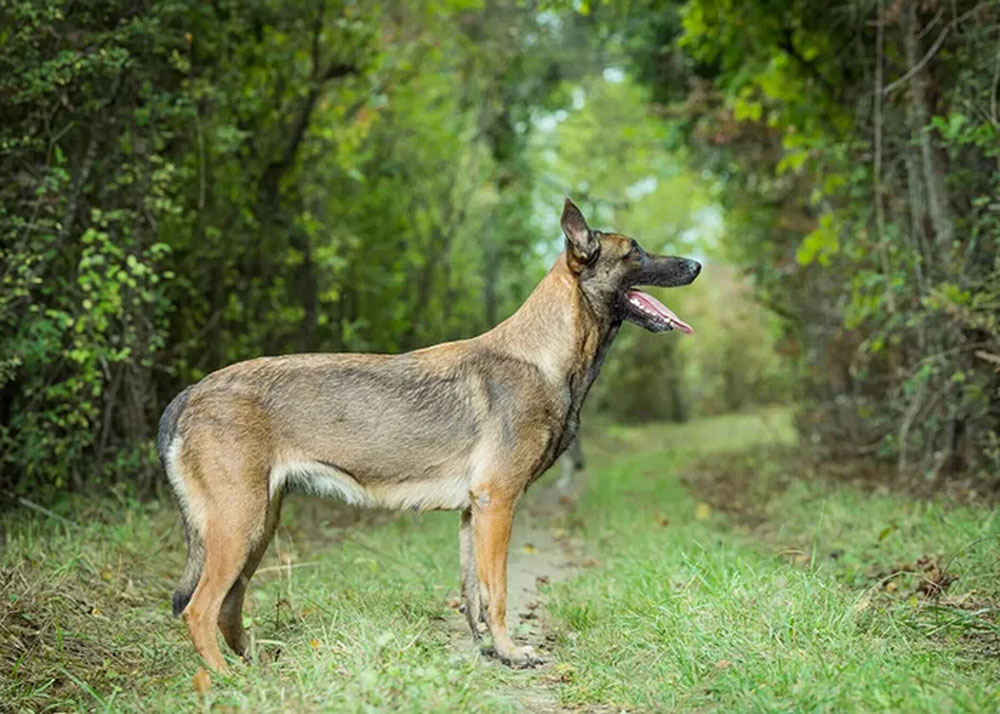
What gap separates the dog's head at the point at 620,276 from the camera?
252 inches

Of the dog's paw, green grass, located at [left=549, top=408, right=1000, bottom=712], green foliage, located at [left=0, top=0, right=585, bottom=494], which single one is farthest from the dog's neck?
green foliage, located at [left=0, top=0, right=585, bottom=494]

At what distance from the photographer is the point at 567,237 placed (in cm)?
629

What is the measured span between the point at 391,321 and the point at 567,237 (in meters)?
11.0

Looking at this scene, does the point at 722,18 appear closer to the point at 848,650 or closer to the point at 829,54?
the point at 829,54

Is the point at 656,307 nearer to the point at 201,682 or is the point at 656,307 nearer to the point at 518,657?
the point at 518,657

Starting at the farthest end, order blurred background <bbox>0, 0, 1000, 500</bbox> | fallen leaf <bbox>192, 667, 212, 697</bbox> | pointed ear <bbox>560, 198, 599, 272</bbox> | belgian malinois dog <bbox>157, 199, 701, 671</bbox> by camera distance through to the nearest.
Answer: blurred background <bbox>0, 0, 1000, 500</bbox>
pointed ear <bbox>560, 198, 599, 272</bbox>
belgian malinois dog <bbox>157, 199, 701, 671</bbox>
fallen leaf <bbox>192, 667, 212, 697</bbox>

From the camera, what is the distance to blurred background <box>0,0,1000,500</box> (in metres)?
8.93

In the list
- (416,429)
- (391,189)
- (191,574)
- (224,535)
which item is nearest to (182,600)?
(191,574)

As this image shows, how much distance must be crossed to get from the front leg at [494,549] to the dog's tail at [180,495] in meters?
1.48

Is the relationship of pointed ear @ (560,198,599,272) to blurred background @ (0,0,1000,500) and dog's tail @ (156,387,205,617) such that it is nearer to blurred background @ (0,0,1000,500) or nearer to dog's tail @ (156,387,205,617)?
dog's tail @ (156,387,205,617)

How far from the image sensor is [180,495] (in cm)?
575

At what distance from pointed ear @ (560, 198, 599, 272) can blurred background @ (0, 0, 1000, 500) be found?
4.06 m

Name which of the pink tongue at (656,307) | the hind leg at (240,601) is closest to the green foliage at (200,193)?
the hind leg at (240,601)

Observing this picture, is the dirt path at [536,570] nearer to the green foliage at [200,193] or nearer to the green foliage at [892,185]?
the green foliage at [200,193]
